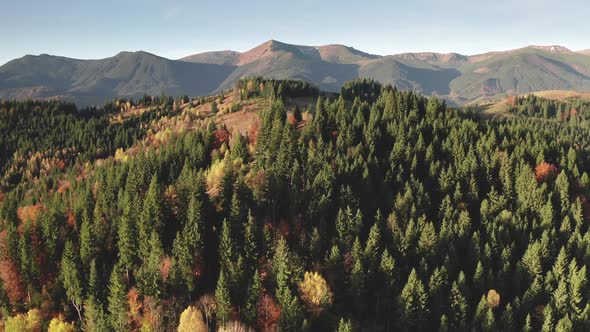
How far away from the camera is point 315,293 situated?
79.2 metres

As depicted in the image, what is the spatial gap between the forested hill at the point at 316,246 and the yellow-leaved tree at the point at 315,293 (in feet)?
0.90

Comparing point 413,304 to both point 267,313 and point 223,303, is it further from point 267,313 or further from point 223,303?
point 223,303

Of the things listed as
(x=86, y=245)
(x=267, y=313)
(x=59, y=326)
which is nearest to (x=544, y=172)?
(x=267, y=313)

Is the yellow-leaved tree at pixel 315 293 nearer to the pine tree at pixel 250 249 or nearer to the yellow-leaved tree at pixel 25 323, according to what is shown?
the pine tree at pixel 250 249

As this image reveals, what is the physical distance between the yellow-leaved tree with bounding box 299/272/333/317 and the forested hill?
28cm

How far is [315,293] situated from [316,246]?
13.4 m

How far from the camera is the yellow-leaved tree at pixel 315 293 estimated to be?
7856 cm

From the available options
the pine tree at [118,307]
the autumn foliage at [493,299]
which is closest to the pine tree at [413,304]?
the autumn foliage at [493,299]

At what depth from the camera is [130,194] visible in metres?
114

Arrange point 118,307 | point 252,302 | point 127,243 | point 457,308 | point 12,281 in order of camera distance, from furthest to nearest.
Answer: point 12,281 → point 127,243 → point 457,308 → point 118,307 → point 252,302

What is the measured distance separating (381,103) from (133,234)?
12182 centimetres

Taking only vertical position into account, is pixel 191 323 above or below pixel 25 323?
above

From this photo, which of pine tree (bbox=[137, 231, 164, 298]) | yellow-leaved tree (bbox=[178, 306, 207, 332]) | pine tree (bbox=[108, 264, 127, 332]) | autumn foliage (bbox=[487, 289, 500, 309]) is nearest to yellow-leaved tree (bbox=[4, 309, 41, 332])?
pine tree (bbox=[108, 264, 127, 332])

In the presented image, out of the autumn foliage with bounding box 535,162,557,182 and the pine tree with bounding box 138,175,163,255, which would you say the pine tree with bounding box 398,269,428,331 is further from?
the autumn foliage with bounding box 535,162,557,182
